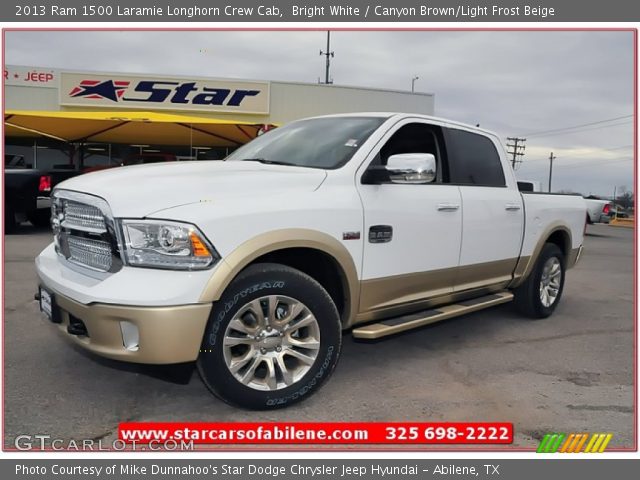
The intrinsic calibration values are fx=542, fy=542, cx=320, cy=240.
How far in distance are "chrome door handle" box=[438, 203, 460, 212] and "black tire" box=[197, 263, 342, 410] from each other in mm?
1289

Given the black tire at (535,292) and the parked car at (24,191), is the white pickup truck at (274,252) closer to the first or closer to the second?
the black tire at (535,292)

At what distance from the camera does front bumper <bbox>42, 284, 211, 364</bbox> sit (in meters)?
2.67

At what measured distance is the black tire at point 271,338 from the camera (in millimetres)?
2895

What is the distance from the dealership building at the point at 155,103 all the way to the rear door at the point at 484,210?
1358 centimetres

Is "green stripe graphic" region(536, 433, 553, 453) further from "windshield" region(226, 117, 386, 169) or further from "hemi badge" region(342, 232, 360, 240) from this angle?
"windshield" region(226, 117, 386, 169)

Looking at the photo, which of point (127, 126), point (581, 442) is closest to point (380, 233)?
point (581, 442)

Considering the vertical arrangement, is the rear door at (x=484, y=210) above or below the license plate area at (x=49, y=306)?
above

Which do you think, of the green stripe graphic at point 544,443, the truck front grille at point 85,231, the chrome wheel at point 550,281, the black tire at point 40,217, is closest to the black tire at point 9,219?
the black tire at point 40,217

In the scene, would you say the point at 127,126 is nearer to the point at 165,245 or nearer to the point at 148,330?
the point at 165,245

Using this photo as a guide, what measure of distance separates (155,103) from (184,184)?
2044cm

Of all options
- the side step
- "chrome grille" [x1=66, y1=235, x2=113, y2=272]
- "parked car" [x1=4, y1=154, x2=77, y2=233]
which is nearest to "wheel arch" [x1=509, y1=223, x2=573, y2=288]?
the side step

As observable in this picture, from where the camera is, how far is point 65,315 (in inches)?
121

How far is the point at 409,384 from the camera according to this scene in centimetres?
370

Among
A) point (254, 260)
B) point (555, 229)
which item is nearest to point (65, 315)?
point (254, 260)
